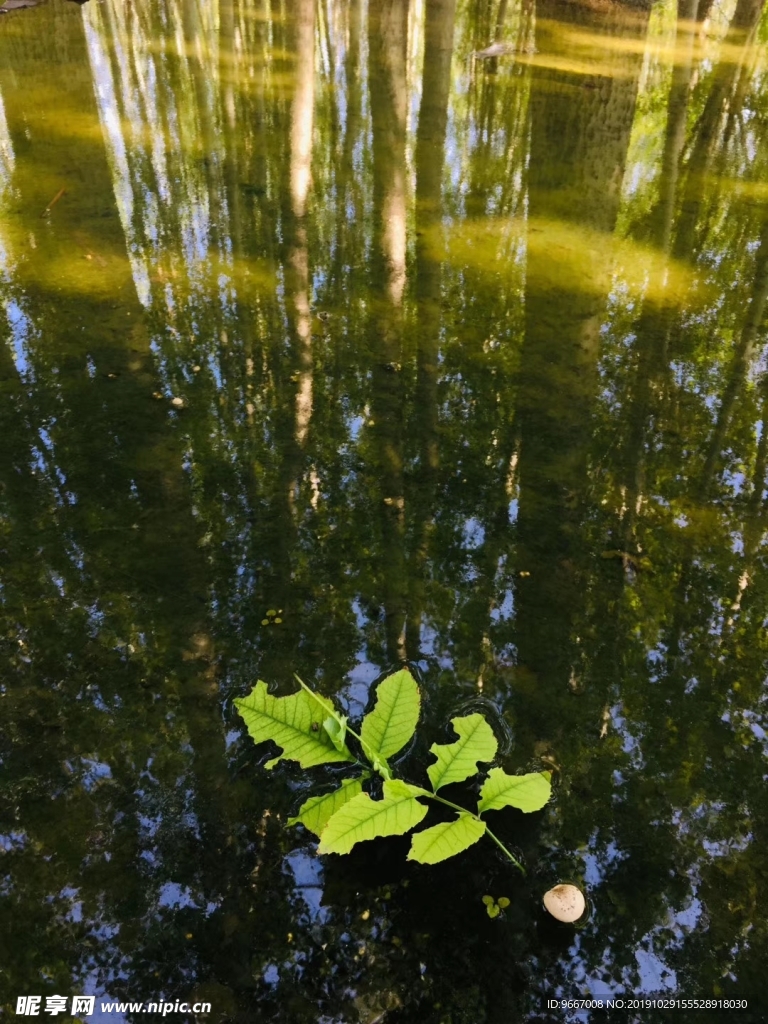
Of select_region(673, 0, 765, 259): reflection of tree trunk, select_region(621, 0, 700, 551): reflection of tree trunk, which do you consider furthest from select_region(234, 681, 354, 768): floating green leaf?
select_region(673, 0, 765, 259): reflection of tree trunk

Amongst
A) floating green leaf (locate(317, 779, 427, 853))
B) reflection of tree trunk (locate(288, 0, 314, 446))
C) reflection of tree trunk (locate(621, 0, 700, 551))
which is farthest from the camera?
reflection of tree trunk (locate(288, 0, 314, 446))

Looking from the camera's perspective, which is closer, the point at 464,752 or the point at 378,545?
the point at 464,752

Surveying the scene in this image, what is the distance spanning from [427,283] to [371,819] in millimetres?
2948

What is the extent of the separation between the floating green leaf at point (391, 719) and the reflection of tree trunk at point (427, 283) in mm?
301

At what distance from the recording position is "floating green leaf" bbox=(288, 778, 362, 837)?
5.49ft

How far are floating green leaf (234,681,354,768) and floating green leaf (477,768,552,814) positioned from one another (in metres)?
0.34

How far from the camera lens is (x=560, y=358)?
3334mm

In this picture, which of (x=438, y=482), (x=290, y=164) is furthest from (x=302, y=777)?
(x=290, y=164)

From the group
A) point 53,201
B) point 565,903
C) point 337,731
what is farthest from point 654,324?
point 53,201

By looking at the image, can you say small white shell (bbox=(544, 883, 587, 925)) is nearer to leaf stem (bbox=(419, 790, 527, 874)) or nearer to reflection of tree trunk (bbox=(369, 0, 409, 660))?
leaf stem (bbox=(419, 790, 527, 874))

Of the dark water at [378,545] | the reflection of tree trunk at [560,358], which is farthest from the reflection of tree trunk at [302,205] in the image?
the reflection of tree trunk at [560,358]

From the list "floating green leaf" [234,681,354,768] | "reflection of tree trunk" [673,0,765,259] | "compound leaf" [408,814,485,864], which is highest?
"reflection of tree trunk" [673,0,765,259]

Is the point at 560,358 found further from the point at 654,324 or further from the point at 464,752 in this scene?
the point at 464,752

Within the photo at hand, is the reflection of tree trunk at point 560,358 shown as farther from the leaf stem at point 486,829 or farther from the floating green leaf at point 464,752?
the leaf stem at point 486,829
